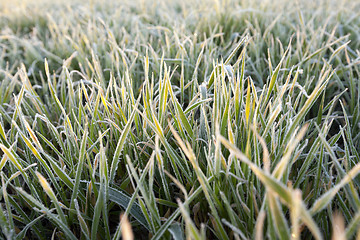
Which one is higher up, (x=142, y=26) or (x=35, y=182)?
(x=142, y=26)

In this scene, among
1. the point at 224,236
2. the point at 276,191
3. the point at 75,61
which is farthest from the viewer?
the point at 75,61

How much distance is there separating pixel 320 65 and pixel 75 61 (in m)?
0.80

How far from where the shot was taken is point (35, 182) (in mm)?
582

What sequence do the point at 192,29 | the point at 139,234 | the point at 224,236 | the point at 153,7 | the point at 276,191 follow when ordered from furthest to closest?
1. the point at 153,7
2. the point at 192,29
3. the point at 139,234
4. the point at 224,236
5. the point at 276,191

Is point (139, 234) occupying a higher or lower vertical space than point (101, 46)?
lower

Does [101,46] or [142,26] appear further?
[142,26]

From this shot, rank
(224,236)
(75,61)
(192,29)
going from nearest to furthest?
(224,236) → (75,61) → (192,29)

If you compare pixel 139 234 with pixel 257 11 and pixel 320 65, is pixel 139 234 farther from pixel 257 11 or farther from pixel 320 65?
pixel 257 11

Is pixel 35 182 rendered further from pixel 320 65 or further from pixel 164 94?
pixel 320 65

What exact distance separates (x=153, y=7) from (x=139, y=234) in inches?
50.6

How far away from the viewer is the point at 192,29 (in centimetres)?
121

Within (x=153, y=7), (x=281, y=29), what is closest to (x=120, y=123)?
(x=281, y=29)

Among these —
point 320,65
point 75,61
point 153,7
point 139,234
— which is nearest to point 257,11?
point 320,65

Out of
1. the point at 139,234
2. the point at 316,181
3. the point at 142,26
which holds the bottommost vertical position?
the point at 139,234
